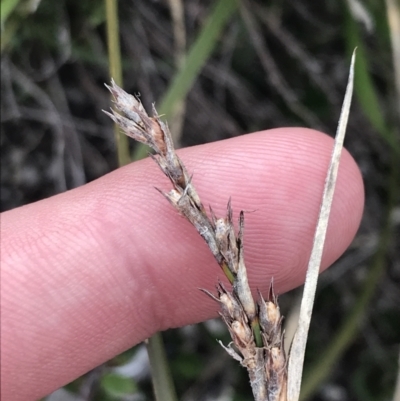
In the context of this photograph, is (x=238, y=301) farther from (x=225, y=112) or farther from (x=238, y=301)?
(x=225, y=112)

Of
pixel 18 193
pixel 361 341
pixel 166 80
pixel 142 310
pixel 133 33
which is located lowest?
pixel 361 341

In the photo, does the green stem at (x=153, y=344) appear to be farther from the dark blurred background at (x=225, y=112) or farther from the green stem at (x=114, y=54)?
the dark blurred background at (x=225, y=112)

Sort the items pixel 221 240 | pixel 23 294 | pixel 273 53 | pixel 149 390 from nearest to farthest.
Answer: pixel 221 240 → pixel 23 294 → pixel 149 390 → pixel 273 53

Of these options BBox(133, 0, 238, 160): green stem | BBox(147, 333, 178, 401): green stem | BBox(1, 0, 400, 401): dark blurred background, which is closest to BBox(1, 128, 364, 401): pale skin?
BBox(147, 333, 178, 401): green stem

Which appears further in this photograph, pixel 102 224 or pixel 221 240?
pixel 102 224

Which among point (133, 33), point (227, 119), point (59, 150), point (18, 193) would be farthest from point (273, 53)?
point (18, 193)

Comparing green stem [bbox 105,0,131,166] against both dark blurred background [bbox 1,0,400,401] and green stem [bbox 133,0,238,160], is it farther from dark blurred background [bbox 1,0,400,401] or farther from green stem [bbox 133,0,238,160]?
dark blurred background [bbox 1,0,400,401]

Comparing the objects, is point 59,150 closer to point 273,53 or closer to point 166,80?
point 166,80

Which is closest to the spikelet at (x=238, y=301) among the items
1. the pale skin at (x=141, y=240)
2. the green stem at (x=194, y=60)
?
the pale skin at (x=141, y=240)
